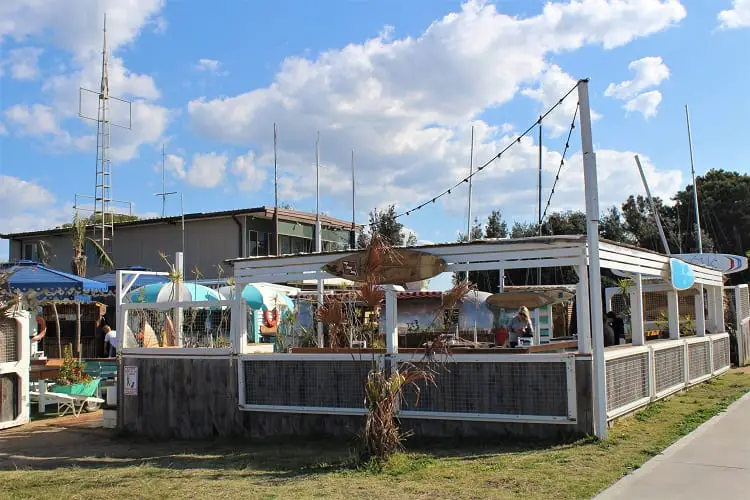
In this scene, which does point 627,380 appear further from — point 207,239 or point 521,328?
point 207,239

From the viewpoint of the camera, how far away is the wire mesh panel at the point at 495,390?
917cm

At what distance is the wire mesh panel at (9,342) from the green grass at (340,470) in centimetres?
320

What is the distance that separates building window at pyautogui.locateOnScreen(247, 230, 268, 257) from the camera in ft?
91.6

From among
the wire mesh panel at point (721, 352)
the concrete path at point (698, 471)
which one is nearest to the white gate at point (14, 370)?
the concrete path at point (698, 471)

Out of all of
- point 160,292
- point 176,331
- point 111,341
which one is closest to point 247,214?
point 111,341

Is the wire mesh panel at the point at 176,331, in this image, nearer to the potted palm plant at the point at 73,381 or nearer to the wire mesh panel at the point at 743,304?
the potted palm plant at the point at 73,381

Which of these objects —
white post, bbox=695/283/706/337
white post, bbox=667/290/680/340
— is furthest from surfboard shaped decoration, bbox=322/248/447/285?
white post, bbox=695/283/706/337

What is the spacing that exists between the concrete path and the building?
19637 millimetres

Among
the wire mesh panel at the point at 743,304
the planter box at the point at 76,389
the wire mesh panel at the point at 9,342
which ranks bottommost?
the planter box at the point at 76,389

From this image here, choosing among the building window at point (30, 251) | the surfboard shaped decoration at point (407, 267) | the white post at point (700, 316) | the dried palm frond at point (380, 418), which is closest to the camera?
the dried palm frond at point (380, 418)

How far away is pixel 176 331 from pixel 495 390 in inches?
227

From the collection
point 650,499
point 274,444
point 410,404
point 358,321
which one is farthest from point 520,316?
point 650,499

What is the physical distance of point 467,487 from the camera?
7.05m

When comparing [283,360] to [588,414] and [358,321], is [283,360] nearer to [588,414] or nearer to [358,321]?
[358,321]
